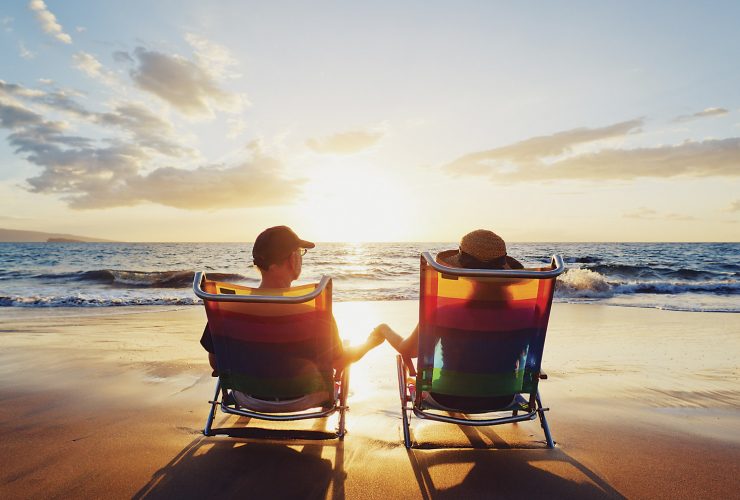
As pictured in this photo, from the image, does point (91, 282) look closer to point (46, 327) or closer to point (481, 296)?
point (46, 327)

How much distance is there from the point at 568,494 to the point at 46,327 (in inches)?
380

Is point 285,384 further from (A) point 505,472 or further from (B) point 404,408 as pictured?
(A) point 505,472

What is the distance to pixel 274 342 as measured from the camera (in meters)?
2.95

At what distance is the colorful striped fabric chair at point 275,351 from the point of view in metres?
2.88

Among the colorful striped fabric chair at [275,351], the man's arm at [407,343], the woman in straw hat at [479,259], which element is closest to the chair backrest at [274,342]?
the colorful striped fabric chair at [275,351]

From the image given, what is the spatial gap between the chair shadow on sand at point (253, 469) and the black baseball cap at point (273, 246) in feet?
3.74

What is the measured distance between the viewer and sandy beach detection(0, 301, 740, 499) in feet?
9.08

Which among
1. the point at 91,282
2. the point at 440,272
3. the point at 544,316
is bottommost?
the point at 91,282

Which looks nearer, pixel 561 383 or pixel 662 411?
pixel 662 411

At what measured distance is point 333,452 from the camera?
319 centimetres

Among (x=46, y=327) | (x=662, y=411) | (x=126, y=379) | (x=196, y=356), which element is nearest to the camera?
(x=662, y=411)

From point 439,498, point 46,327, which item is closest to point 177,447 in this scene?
point 439,498

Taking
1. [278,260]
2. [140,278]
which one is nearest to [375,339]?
[278,260]

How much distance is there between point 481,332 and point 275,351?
1.37 m
